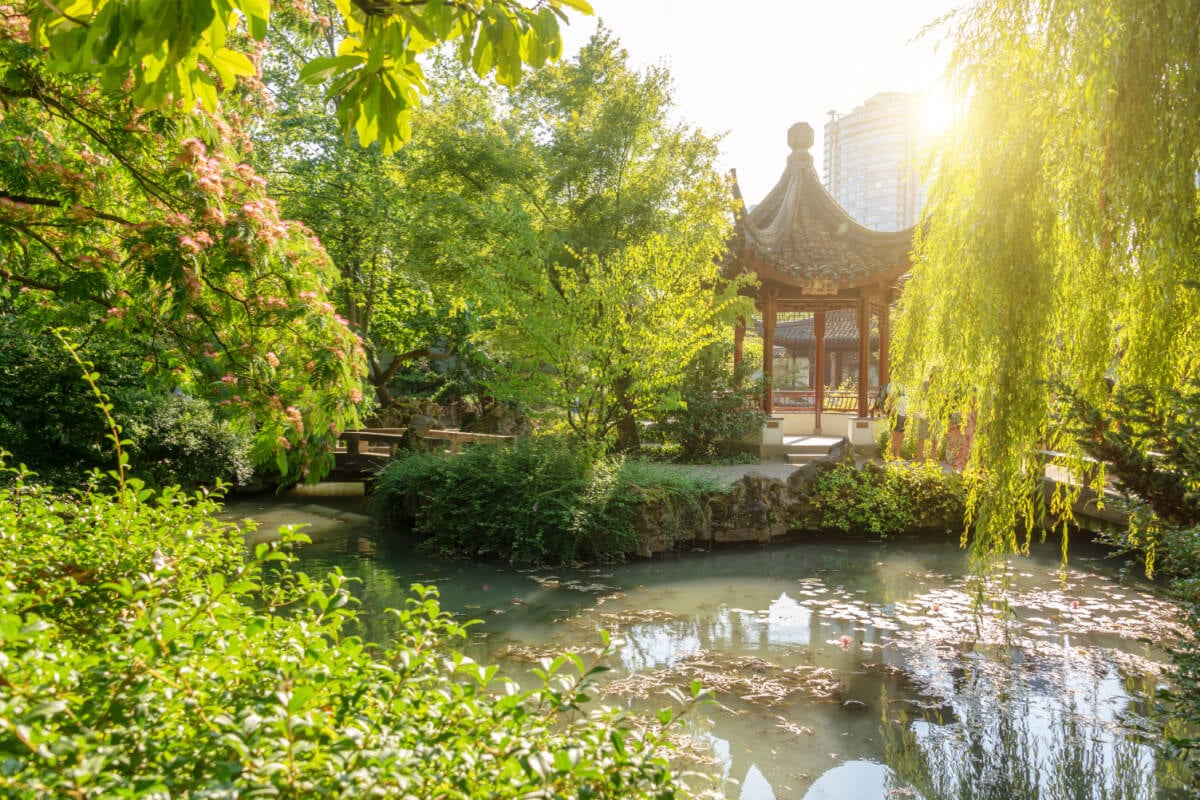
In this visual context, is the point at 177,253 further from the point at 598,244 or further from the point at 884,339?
the point at 884,339

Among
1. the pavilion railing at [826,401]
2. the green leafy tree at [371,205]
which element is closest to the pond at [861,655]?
the green leafy tree at [371,205]

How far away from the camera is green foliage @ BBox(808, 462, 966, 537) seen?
9.41 meters

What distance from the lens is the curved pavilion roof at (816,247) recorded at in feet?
42.0

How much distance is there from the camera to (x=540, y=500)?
26.8 feet

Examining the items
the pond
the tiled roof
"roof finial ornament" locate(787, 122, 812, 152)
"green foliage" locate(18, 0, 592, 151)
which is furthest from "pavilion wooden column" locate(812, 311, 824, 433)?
"green foliage" locate(18, 0, 592, 151)

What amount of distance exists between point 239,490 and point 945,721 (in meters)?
12.2

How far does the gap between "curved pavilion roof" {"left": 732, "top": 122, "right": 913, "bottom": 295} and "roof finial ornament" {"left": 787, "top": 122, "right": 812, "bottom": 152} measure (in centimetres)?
101

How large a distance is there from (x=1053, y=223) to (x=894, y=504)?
6.41 meters

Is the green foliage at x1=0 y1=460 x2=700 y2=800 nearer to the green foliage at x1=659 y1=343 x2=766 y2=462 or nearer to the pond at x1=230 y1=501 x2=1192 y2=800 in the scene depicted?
the pond at x1=230 y1=501 x2=1192 y2=800

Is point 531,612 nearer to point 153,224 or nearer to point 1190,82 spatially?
point 153,224

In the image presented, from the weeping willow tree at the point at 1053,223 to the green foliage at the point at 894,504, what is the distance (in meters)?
5.27

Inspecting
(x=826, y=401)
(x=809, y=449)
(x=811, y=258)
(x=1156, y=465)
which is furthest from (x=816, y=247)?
(x=1156, y=465)

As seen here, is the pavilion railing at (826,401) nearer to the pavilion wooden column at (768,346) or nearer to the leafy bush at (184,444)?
the pavilion wooden column at (768,346)

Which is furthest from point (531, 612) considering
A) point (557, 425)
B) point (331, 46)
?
point (331, 46)
